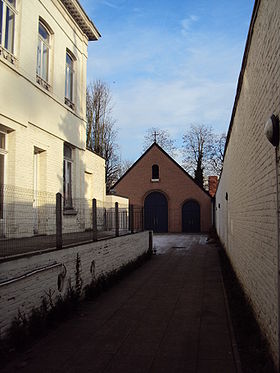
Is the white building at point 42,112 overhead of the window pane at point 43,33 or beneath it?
beneath

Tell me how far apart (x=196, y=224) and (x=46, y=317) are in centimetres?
3207

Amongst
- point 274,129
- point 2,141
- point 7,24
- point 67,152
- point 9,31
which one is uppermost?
point 7,24

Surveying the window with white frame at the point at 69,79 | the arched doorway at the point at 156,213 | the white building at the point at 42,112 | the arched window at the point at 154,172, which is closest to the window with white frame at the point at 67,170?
the white building at the point at 42,112

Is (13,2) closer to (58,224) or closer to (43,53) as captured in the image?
(43,53)

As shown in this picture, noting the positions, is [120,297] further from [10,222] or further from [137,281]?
[10,222]

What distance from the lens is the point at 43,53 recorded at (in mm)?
12148

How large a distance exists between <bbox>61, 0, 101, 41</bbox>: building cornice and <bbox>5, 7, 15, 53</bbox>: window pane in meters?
3.45

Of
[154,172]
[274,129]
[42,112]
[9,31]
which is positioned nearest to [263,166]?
[274,129]

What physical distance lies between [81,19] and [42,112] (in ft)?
16.1

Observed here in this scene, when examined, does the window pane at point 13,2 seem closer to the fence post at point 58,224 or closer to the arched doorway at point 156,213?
the fence post at point 58,224

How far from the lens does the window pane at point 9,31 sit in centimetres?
985

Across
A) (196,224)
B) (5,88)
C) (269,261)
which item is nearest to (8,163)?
(5,88)

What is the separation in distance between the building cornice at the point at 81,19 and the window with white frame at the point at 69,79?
1.34 metres

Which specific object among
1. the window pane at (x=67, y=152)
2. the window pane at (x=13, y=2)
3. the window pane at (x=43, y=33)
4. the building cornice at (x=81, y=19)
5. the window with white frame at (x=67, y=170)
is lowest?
the window with white frame at (x=67, y=170)
